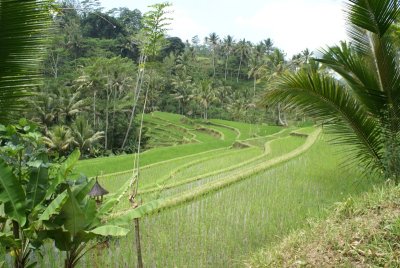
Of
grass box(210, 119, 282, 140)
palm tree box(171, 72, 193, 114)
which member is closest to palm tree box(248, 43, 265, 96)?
palm tree box(171, 72, 193, 114)

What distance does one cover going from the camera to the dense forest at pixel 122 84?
2523 cm

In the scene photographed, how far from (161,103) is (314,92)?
1778 inches

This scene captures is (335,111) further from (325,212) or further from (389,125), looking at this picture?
(325,212)

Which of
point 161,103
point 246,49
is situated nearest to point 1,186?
point 161,103

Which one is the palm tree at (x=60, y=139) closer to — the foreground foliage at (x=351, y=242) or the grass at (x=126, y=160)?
the grass at (x=126, y=160)

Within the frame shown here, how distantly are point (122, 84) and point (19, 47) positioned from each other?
1162 inches

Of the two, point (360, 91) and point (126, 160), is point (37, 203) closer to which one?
point (360, 91)

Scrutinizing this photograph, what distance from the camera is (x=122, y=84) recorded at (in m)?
31.5

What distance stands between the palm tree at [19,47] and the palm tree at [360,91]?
423 centimetres

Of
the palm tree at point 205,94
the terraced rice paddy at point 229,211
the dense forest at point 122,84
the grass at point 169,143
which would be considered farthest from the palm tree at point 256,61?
the terraced rice paddy at point 229,211

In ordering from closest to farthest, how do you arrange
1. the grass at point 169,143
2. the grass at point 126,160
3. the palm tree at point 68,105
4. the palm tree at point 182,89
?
1. the grass at point 126,160
2. the grass at point 169,143
3. the palm tree at point 68,105
4. the palm tree at point 182,89

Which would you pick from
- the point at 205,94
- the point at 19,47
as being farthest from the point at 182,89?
the point at 19,47

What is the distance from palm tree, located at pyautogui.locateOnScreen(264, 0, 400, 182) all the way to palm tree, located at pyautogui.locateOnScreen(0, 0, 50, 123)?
423 cm

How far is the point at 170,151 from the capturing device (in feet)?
68.7
